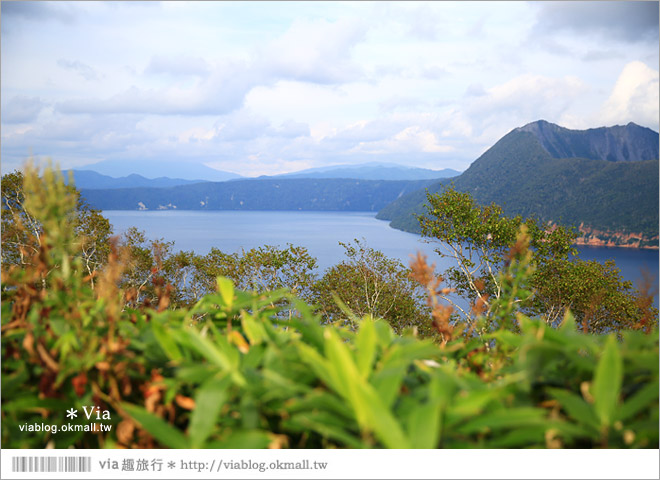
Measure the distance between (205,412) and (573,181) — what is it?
99573 millimetres

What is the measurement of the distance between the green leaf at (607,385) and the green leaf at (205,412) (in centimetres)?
58

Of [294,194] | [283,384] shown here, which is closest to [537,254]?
[283,384]

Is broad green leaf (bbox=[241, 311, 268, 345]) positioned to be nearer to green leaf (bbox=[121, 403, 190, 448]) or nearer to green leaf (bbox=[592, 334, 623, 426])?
green leaf (bbox=[121, 403, 190, 448])

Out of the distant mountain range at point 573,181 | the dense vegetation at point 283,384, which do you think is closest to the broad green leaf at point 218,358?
the dense vegetation at point 283,384

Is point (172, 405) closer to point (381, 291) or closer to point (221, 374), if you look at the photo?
point (221, 374)

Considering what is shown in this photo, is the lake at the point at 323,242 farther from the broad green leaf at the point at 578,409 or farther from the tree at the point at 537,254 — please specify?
the broad green leaf at the point at 578,409

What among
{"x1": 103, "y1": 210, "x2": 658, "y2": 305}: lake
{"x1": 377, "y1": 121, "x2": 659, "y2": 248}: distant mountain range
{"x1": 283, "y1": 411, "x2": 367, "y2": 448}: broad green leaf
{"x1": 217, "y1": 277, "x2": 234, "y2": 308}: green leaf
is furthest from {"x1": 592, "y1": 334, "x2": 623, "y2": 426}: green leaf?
{"x1": 377, "y1": 121, "x2": 659, "y2": 248}: distant mountain range

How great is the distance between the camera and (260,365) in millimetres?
896

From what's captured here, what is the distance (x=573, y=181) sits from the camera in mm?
89125

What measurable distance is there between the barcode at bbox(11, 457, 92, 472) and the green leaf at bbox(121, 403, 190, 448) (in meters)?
0.26

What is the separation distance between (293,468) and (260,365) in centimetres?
20

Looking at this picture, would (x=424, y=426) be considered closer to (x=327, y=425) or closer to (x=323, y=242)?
(x=327, y=425)

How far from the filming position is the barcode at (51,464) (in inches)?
37.3

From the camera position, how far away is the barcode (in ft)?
3.11
